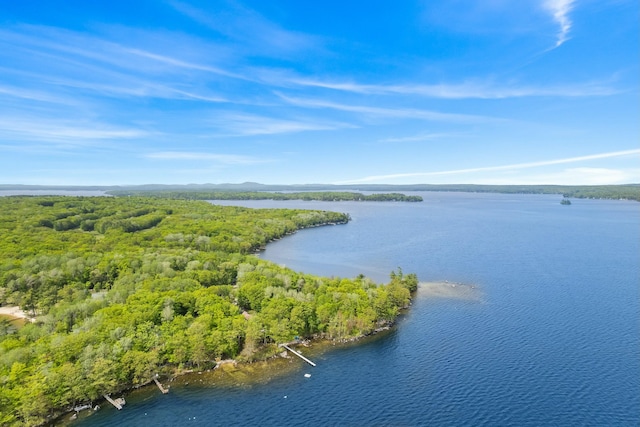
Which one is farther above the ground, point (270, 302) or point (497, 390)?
point (270, 302)

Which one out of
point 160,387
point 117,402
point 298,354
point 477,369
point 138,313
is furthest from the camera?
point 298,354

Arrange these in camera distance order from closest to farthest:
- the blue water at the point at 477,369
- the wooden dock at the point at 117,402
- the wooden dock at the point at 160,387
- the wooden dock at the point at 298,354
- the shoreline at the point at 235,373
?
1. the blue water at the point at 477,369
2. the wooden dock at the point at 117,402
3. the wooden dock at the point at 160,387
4. the shoreline at the point at 235,373
5. the wooden dock at the point at 298,354

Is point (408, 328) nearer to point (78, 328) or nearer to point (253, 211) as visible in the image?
point (78, 328)

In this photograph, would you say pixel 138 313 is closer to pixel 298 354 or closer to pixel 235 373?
pixel 235 373

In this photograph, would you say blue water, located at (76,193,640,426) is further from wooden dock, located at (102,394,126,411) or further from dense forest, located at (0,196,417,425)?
dense forest, located at (0,196,417,425)

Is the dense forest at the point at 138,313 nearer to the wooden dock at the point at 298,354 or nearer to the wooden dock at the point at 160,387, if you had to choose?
Answer: the wooden dock at the point at 160,387

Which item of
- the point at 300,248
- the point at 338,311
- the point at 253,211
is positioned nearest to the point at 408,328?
the point at 338,311

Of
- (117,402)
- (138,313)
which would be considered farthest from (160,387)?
(138,313)

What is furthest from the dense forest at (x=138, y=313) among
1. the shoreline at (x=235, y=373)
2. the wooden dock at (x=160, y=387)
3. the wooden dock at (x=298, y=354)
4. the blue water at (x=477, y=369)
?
the blue water at (x=477, y=369)
